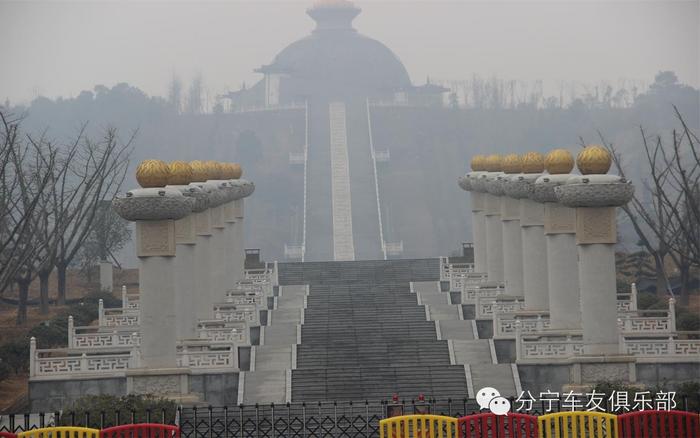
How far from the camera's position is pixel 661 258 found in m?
54.3

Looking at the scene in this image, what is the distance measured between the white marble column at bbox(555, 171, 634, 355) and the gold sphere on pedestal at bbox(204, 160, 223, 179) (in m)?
15.5

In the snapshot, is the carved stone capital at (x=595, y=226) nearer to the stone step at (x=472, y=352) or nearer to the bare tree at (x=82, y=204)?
the stone step at (x=472, y=352)

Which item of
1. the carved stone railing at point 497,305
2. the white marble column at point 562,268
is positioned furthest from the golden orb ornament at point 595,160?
the carved stone railing at point 497,305

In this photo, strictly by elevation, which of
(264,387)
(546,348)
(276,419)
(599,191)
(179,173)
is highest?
(179,173)

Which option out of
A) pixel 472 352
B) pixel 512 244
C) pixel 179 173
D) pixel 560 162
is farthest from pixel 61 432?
pixel 512 244

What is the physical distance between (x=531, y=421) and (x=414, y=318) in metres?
23.3

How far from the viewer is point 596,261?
3488cm

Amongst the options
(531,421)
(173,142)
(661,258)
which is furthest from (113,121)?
(531,421)

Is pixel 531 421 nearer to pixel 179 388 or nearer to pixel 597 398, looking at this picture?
pixel 597 398

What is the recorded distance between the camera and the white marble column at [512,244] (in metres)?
46.7

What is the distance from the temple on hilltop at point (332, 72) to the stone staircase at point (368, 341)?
110 meters

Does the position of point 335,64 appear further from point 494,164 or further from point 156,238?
point 156,238

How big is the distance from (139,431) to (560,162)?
61.5 ft

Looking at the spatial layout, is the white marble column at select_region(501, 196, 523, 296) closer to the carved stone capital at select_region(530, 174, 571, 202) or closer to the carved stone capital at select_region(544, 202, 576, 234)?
the carved stone capital at select_region(544, 202, 576, 234)
